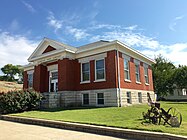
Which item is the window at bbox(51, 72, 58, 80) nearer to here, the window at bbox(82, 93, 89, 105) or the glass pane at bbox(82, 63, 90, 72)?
the glass pane at bbox(82, 63, 90, 72)

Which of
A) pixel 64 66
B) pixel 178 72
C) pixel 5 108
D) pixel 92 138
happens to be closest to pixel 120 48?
pixel 64 66

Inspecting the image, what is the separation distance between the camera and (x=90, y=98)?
19.2 m

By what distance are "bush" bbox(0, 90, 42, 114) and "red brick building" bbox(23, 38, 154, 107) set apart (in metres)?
1.94

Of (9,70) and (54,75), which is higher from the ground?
(9,70)

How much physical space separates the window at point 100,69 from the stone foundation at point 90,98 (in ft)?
4.50

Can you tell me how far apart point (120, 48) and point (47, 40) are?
9033 millimetres

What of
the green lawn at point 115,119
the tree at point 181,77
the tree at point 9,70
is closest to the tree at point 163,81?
the tree at point 181,77

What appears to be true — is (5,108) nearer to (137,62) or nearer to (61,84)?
(61,84)

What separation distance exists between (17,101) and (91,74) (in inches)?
286

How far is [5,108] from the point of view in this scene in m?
15.8

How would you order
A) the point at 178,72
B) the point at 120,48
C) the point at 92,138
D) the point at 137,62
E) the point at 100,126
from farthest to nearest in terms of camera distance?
1. the point at 178,72
2. the point at 137,62
3. the point at 120,48
4. the point at 100,126
5. the point at 92,138

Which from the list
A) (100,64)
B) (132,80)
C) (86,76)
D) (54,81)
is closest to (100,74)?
(100,64)

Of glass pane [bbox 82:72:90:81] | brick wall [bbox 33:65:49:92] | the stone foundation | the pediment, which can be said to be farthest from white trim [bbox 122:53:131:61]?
brick wall [bbox 33:65:49:92]

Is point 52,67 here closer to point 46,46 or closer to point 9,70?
point 46,46
